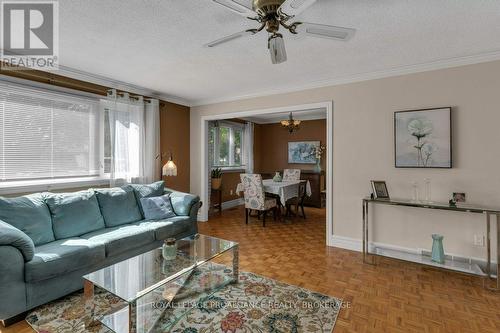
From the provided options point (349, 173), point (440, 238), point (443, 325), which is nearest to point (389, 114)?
point (349, 173)

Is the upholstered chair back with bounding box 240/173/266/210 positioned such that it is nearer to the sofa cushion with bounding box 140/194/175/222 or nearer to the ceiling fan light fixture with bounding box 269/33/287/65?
the sofa cushion with bounding box 140/194/175/222

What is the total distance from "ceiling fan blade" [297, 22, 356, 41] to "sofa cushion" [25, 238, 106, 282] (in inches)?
102

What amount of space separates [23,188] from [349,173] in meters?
4.03

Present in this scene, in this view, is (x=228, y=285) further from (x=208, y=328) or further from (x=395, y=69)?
(x=395, y=69)

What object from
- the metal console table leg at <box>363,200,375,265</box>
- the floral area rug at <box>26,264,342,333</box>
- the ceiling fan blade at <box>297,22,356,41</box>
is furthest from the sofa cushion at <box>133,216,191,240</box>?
the ceiling fan blade at <box>297,22,356,41</box>

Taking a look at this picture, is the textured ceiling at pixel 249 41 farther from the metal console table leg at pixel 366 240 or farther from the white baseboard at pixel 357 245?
the white baseboard at pixel 357 245

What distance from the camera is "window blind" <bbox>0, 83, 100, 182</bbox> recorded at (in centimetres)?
284

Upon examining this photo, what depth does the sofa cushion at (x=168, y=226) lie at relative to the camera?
301 cm

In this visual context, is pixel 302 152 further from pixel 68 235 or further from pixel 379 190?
pixel 68 235

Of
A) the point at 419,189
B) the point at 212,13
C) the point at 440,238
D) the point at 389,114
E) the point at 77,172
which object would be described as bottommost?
the point at 440,238

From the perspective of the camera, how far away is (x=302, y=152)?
23.0 ft

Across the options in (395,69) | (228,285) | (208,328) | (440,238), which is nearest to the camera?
(208,328)

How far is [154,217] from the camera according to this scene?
10.9 ft

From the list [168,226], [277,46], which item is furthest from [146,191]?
[277,46]
